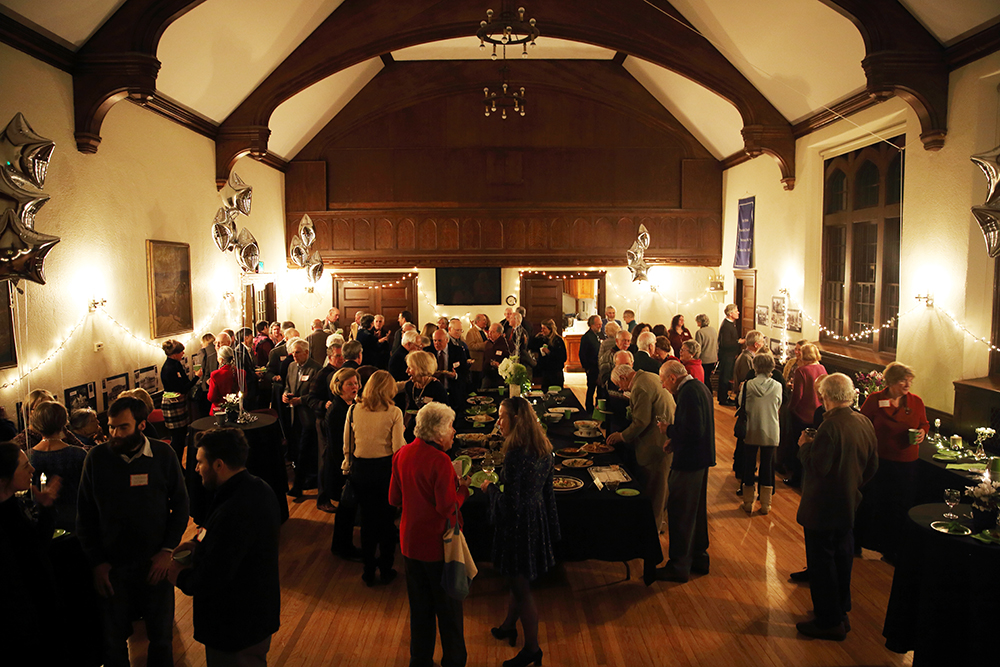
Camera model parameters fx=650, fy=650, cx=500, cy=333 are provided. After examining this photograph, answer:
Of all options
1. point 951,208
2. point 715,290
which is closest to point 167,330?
point 951,208

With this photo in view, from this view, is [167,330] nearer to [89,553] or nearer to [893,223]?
[89,553]

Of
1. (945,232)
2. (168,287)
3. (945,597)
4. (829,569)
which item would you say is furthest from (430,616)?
(168,287)

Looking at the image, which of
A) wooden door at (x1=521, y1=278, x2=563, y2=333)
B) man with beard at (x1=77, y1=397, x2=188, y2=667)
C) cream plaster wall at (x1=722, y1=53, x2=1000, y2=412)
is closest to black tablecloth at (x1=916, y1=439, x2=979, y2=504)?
cream plaster wall at (x1=722, y1=53, x2=1000, y2=412)

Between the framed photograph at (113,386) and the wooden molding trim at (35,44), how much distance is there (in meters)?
3.22

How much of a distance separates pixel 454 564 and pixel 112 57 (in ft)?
21.0

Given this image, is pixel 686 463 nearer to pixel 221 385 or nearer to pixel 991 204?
pixel 991 204

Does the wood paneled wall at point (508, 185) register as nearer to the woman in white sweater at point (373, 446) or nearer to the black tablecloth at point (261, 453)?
the black tablecloth at point (261, 453)

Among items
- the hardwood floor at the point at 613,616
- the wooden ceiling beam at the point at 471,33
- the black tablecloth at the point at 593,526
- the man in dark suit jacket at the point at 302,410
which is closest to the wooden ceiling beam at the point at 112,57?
the wooden ceiling beam at the point at 471,33

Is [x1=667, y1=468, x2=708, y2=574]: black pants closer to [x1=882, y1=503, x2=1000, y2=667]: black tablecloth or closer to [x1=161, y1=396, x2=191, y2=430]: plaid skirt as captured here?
[x1=882, y1=503, x2=1000, y2=667]: black tablecloth

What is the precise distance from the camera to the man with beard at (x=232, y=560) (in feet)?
8.85

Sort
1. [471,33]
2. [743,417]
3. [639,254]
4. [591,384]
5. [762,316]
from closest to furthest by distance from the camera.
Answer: [743,417], [471,33], [591,384], [762,316], [639,254]

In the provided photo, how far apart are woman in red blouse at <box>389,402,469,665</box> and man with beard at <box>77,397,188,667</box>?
118 cm

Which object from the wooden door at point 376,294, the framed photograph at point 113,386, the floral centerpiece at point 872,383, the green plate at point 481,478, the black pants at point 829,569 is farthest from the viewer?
the wooden door at point 376,294

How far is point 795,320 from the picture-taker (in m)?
9.93
